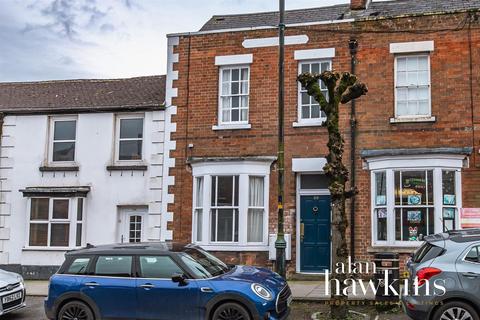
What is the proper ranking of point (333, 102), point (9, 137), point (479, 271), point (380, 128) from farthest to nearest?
point (9, 137) < point (380, 128) < point (333, 102) < point (479, 271)

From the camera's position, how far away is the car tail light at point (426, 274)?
891cm

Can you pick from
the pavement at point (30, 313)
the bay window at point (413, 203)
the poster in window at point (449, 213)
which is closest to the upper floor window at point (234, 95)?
Answer: the bay window at point (413, 203)

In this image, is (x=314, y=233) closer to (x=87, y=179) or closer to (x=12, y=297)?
(x=87, y=179)

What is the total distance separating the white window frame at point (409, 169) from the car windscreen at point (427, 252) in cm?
500

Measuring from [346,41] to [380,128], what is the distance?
2.63 m

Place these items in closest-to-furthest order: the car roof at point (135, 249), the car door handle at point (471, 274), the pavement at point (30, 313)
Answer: the car door handle at point (471, 274)
the car roof at point (135, 249)
the pavement at point (30, 313)

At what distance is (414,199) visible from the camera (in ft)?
48.1

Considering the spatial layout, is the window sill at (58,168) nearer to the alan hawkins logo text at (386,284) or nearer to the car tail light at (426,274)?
the alan hawkins logo text at (386,284)

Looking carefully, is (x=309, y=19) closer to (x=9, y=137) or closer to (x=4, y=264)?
(x=9, y=137)

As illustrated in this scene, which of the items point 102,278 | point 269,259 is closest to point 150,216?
point 269,259

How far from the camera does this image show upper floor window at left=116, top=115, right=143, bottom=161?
17.4 m

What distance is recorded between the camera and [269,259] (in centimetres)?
1557

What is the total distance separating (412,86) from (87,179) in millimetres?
9861

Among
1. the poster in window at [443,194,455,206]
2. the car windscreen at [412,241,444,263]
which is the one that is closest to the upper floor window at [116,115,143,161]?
the poster in window at [443,194,455,206]
